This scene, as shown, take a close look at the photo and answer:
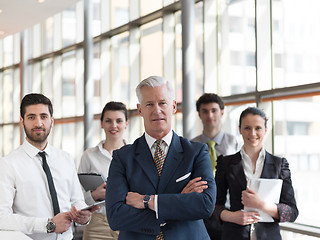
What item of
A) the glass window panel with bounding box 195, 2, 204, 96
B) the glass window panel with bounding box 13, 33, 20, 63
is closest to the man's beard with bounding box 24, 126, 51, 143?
the glass window panel with bounding box 195, 2, 204, 96

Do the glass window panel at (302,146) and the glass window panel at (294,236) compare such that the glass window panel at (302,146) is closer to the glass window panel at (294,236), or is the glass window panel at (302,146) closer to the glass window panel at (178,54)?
the glass window panel at (294,236)

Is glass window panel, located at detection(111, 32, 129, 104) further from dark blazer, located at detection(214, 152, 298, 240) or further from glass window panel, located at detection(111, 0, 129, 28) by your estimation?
dark blazer, located at detection(214, 152, 298, 240)

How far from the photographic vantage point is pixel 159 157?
2.12 metres

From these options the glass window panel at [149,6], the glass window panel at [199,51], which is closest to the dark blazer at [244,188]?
the glass window panel at [199,51]

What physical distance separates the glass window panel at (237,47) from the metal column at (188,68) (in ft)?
1.48

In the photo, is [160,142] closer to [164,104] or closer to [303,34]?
[164,104]

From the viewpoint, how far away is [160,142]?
2146 mm

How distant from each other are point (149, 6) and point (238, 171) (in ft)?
20.4

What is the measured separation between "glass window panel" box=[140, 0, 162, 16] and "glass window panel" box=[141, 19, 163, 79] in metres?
0.25

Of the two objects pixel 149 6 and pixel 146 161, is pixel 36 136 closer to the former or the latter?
pixel 146 161

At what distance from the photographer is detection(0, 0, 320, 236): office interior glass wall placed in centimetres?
535

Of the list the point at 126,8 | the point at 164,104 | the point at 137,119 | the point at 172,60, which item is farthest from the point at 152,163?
the point at 126,8

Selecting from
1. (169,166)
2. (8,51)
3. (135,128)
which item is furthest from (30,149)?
(8,51)

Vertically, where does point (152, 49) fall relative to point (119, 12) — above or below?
below
